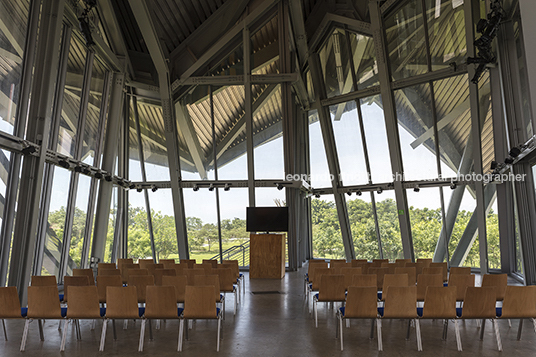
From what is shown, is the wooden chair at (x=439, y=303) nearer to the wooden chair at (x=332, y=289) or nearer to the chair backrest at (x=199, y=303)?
the wooden chair at (x=332, y=289)

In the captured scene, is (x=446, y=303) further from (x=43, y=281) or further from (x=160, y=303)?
(x=43, y=281)

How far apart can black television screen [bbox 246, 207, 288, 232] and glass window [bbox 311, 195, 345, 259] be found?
11.2 ft

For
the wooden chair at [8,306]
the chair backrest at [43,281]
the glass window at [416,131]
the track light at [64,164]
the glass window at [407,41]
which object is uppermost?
the glass window at [407,41]

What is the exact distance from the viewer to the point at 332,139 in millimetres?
14797

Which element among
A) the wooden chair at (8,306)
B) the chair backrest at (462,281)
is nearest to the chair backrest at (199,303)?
the wooden chair at (8,306)

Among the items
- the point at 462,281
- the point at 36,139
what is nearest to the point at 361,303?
the point at 462,281

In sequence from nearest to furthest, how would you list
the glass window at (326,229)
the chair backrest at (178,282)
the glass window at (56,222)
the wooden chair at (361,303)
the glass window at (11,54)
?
the wooden chair at (361,303) → the chair backrest at (178,282) → the glass window at (11,54) → the glass window at (56,222) → the glass window at (326,229)

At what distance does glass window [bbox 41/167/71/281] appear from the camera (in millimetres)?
9234

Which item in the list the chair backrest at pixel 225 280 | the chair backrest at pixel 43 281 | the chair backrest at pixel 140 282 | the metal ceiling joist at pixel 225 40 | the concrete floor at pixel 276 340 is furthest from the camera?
the metal ceiling joist at pixel 225 40

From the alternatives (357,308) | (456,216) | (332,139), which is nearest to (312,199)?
(332,139)

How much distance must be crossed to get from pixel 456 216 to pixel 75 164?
37.0ft

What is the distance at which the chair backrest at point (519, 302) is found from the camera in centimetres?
514

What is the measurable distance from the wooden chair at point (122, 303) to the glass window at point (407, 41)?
1088 cm

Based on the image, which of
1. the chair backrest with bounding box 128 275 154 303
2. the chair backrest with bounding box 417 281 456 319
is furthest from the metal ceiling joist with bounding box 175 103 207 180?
the chair backrest with bounding box 417 281 456 319
